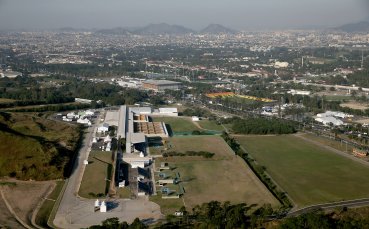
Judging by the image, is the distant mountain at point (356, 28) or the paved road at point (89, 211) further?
the distant mountain at point (356, 28)

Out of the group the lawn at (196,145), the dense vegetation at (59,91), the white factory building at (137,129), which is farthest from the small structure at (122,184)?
the dense vegetation at (59,91)

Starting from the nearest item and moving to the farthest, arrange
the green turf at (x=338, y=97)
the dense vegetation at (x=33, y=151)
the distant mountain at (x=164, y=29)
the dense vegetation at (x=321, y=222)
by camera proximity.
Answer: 1. the dense vegetation at (x=321, y=222)
2. the dense vegetation at (x=33, y=151)
3. the green turf at (x=338, y=97)
4. the distant mountain at (x=164, y=29)

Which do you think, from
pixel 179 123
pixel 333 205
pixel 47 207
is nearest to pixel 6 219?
pixel 47 207

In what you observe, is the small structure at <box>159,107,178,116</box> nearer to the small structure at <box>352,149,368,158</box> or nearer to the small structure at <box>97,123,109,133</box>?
the small structure at <box>97,123,109,133</box>

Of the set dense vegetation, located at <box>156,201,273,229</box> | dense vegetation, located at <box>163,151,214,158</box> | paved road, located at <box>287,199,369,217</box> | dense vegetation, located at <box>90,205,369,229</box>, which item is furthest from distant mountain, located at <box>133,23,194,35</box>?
dense vegetation, located at <box>90,205,369,229</box>

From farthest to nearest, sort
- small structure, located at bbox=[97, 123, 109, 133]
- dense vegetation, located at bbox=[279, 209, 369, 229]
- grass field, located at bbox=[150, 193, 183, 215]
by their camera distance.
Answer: small structure, located at bbox=[97, 123, 109, 133]
grass field, located at bbox=[150, 193, 183, 215]
dense vegetation, located at bbox=[279, 209, 369, 229]

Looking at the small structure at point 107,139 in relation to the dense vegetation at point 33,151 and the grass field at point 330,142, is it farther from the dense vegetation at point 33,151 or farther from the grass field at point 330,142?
the grass field at point 330,142

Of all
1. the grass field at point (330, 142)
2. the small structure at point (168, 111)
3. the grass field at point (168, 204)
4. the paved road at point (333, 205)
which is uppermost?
the small structure at point (168, 111)
